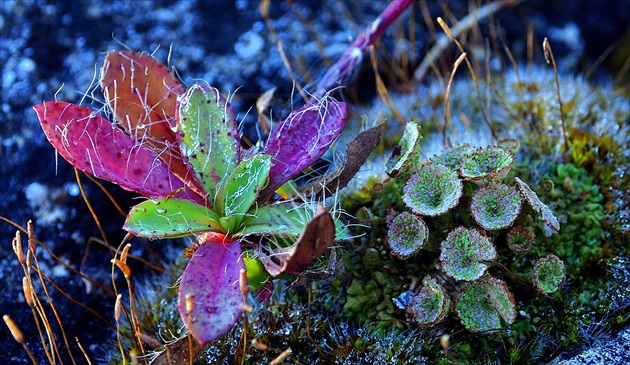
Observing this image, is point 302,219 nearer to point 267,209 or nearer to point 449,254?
point 267,209

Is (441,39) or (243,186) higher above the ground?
(243,186)

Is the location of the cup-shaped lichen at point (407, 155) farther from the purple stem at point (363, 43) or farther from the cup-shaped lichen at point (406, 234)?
the purple stem at point (363, 43)

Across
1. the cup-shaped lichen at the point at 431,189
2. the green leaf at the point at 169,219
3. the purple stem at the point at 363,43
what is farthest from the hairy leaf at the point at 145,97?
the cup-shaped lichen at the point at 431,189

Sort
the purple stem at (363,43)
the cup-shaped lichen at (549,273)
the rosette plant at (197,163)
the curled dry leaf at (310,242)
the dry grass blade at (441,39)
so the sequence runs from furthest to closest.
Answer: the dry grass blade at (441,39) < the purple stem at (363,43) < the cup-shaped lichen at (549,273) < the rosette plant at (197,163) < the curled dry leaf at (310,242)

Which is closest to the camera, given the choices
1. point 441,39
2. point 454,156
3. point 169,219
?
point 169,219

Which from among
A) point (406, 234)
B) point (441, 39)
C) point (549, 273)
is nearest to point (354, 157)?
point (406, 234)

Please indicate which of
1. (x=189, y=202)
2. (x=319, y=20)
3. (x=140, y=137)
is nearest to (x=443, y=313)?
(x=189, y=202)

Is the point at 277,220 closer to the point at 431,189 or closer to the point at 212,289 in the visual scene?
the point at 212,289

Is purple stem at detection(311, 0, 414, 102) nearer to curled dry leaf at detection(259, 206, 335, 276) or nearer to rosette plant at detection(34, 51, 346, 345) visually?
rosette plant at detection(34, 51, 346, 345)
